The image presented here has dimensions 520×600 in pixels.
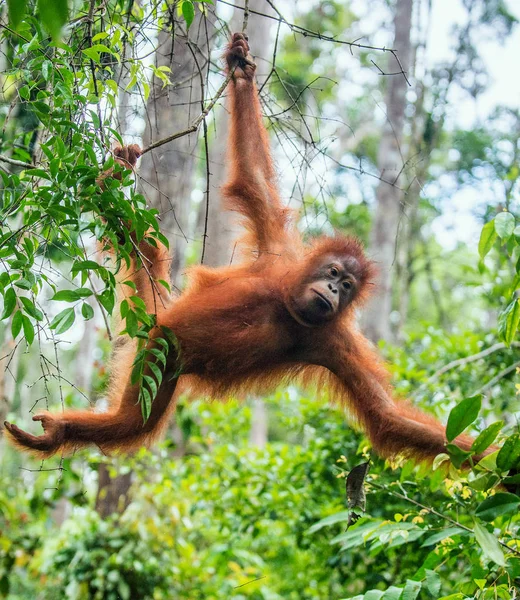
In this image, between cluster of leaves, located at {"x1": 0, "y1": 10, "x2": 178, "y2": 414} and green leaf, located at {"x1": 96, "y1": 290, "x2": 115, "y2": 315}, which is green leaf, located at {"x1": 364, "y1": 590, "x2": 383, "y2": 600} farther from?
green leaf, located at {"x1": 96, "y1": 290, "x2": 115, "y2": 315}

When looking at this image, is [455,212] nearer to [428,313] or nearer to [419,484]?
[428,313]

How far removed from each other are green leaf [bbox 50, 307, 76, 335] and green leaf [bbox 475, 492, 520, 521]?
146 cm

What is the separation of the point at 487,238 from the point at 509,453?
1007mm

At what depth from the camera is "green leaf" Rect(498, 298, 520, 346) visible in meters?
2.81

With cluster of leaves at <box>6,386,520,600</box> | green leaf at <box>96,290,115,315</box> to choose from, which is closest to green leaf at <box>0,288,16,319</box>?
green leaf at <box>96,290,115,315</box>

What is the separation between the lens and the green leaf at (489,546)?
81.9 inches

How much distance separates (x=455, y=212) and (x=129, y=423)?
16950mm

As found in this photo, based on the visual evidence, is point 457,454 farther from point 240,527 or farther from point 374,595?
point 240,527

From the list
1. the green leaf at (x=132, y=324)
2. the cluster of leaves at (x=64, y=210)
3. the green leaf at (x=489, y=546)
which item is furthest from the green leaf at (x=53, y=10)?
the green leaf at (x=489, y=546)

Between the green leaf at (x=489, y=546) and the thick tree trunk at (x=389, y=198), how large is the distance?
837 centimetres

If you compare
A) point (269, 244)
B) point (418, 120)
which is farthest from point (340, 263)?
point (418, 120)

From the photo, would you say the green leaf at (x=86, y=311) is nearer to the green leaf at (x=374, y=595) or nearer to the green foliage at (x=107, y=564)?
the green leaf at (x=374, y=595)

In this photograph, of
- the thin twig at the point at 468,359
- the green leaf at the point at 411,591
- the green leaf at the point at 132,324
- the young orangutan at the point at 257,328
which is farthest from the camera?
the thin twig at the point at 468,359

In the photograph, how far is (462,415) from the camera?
228 centimetres
